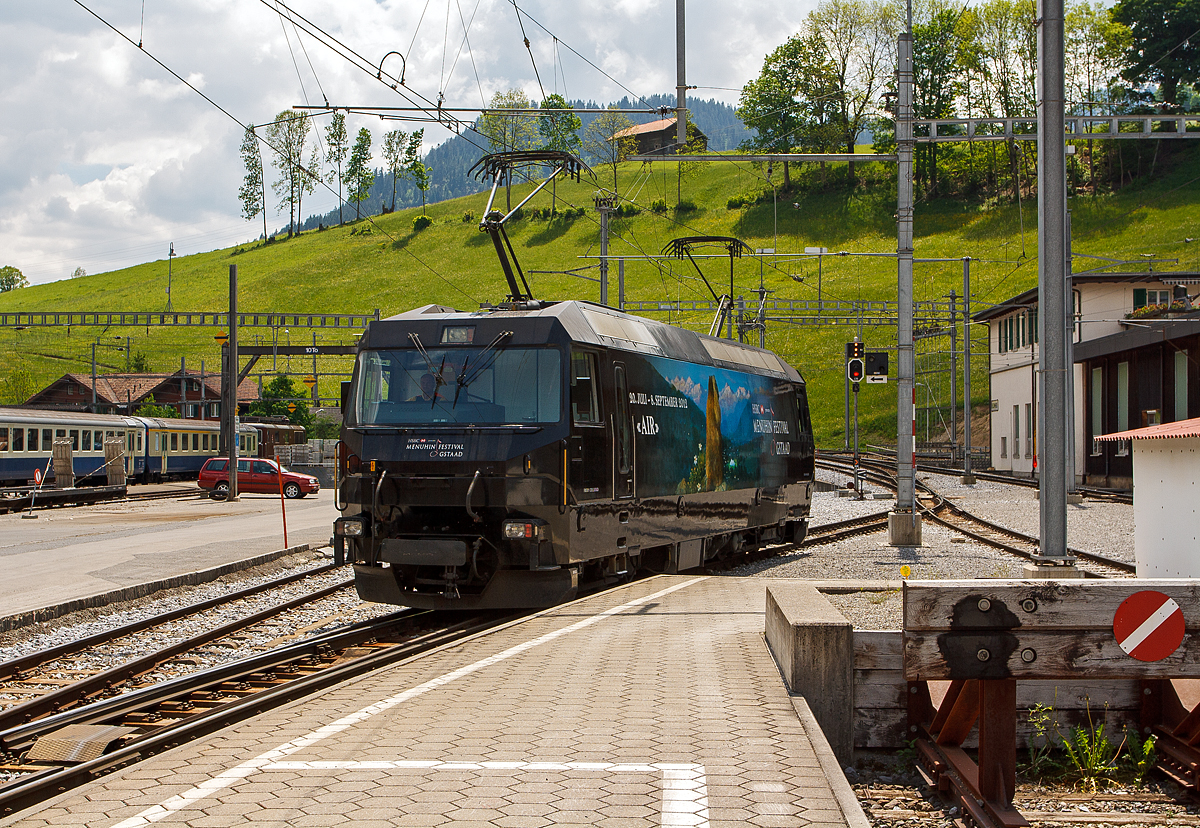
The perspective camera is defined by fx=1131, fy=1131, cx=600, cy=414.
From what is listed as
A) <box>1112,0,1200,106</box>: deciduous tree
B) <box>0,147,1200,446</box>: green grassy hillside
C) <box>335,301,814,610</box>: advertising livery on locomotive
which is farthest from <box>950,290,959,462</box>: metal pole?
<box>1112,0,1200,106</box>: deciduous tree

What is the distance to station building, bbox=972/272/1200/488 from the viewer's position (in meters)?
32.6

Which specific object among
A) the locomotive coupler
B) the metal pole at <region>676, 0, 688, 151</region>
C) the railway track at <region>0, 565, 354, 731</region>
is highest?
the metal pole at <region>676, 0, 688, 151</region>

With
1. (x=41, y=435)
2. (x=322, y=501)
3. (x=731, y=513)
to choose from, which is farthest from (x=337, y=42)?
(x=41, y=435)

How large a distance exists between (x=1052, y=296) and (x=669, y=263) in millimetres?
74006

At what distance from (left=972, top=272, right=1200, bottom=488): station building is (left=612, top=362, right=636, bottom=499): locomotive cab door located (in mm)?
18940

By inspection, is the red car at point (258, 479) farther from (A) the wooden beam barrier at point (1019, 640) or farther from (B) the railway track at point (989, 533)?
(A) the wooden beam barrier at point (1019, 640)

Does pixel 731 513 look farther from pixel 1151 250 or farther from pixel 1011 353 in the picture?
pixel 1151 250

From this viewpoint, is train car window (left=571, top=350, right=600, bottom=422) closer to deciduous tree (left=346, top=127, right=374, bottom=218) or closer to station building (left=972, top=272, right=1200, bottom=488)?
station building (left=972, top=272, right=1200, bottom=488)

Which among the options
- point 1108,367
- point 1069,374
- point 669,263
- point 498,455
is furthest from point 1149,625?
point 669,263

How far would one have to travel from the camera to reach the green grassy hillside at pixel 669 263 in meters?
77.7

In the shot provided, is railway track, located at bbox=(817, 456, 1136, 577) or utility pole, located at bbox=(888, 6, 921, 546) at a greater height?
utility pole, located at bbox=(888, 6, 921, 546)

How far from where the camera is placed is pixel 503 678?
25.0ft

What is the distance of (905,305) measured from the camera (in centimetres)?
1830

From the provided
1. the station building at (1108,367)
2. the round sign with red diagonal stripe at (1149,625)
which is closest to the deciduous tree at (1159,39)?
the station building at (1108,367)
